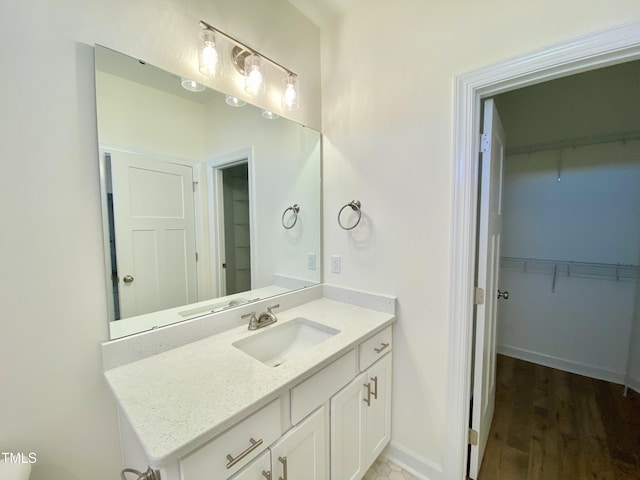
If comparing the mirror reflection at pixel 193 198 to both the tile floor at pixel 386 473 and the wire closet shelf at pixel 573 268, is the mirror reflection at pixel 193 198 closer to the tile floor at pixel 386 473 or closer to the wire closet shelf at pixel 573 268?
the tile floor at pixel 386 473

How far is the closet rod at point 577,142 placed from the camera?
215cm

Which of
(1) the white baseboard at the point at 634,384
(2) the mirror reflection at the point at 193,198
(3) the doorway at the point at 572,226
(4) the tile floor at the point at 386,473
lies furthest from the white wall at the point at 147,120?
(1) the white baseboard at the point at 634,384

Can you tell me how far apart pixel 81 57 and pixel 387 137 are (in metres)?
1.35

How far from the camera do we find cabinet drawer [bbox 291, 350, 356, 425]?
3.28ft

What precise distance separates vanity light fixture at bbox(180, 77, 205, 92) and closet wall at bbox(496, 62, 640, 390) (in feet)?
9.12

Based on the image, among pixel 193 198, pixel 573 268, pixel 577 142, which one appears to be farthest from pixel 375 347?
pixel 577 142

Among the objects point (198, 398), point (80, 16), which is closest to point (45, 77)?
point (80, 16)

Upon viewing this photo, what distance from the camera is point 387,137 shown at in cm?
154

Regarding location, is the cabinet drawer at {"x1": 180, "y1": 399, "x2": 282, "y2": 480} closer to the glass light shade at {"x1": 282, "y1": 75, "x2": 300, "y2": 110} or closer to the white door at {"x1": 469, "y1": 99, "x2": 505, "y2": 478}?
the white door at {"x1": 469, "y1": 99, "x2": 505, "y2": 478}

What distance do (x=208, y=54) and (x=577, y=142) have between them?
295 cm

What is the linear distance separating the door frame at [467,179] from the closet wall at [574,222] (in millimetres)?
1738

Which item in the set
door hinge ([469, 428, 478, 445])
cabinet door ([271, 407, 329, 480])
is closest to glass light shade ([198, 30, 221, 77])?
cabinet door ([271, 407, 329, 480])

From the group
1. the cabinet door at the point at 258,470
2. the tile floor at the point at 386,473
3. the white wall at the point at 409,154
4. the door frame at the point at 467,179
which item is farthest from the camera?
the tile floor at the point at 386,473

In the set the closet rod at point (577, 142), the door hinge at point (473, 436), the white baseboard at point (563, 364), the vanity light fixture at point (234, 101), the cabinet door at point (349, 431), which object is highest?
the closet rod at point (577, 142)
